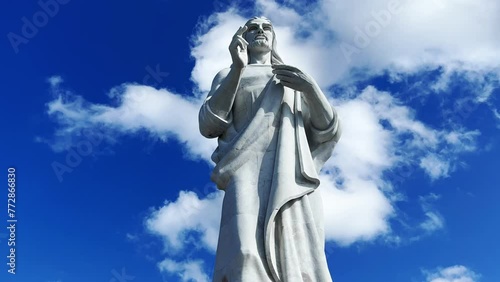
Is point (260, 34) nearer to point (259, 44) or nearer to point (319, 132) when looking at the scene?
point (259, 44)

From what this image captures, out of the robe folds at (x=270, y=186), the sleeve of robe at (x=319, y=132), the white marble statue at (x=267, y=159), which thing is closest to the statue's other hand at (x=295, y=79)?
the white marble statue at (x=267, y=159)

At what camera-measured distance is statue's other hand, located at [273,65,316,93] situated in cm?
1308

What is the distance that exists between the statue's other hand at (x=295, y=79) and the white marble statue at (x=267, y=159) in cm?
2

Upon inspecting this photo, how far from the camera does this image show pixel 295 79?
43.0ft

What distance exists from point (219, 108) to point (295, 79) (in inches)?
61.9

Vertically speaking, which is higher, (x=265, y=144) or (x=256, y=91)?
(x=256, y=91)

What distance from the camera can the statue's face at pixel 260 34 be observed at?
47.4ft

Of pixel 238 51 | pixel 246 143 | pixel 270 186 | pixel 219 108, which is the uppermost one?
pixel 238 51

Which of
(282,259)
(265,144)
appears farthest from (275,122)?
(282,259)

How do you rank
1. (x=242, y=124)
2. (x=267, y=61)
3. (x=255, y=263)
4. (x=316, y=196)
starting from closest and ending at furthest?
(x=255, y=263)
(x=316, y=196)
(x=242, y=124)
(x=267, y=61)

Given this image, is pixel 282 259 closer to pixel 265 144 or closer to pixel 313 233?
pixel 313 233

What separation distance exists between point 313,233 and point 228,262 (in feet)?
5.16

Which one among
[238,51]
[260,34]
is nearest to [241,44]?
[238,51]

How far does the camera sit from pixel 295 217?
1209 cm
